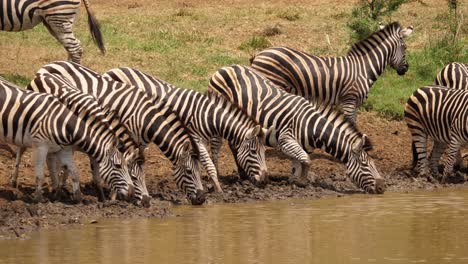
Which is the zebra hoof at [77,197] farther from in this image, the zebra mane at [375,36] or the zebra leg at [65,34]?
the zebra mane at [375,36]

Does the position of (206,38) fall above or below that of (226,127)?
above

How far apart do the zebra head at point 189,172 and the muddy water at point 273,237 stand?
12.9 inches

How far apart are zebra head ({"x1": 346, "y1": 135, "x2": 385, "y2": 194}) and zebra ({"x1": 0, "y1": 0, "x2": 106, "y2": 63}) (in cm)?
491

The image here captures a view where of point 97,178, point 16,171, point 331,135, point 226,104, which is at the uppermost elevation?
point 226,104

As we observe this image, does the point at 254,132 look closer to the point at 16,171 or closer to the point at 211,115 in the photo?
the point at 211,115

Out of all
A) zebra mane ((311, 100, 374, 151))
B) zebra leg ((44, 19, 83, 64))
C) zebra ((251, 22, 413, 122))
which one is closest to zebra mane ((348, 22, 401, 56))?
zebra ((251, 22, 413, 122))

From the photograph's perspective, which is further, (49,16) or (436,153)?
(49,16)

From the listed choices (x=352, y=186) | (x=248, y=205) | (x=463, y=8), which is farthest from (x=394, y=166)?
(x=463, y=8)

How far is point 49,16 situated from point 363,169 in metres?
5.54

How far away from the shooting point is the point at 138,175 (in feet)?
49.7

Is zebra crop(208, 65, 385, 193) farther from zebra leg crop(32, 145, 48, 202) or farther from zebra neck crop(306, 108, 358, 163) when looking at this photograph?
zebra leg crop(32, 145, 48, 202)

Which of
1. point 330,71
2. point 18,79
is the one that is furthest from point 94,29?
point 330,71

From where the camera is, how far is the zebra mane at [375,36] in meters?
19.5

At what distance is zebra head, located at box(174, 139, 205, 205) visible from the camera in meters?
15.4
